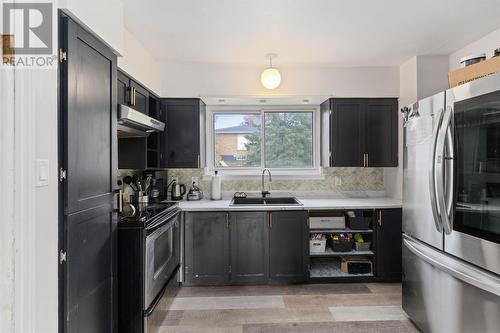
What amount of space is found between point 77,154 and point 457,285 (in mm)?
2370

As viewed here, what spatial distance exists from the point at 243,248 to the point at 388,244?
1616mm

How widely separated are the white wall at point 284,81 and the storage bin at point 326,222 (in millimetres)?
1518

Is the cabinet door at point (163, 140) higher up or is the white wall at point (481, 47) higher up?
the white wall at point (481, 47)

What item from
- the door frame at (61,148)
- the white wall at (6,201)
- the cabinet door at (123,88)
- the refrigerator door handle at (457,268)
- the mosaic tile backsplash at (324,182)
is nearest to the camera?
the white wall at (6,201)

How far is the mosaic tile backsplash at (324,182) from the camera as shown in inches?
148

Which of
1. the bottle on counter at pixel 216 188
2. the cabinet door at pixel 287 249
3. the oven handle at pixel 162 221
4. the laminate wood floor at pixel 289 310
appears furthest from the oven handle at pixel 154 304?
the bottle on counter at pixel 216 188

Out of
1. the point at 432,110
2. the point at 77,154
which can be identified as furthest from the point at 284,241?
the point at 77,154

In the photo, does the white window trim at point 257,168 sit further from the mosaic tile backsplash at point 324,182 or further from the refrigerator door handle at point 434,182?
the refrigerator door handle at point 434,182

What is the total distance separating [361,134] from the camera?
344cm

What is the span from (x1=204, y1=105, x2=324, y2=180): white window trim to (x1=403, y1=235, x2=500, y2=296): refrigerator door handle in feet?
5.80

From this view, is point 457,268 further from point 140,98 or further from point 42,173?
point 140,98

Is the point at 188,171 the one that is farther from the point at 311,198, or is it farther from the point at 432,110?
the point at 432,110

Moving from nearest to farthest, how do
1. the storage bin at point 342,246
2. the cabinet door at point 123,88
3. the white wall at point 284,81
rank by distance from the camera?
the cabinet door at point 123,88 → the storage bin at point 342,246 → the white wall at point 284,81

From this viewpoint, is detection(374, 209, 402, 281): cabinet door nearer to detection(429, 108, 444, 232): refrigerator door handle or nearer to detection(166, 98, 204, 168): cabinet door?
detection(429, 108, 444, 232): refrigerator door handle
